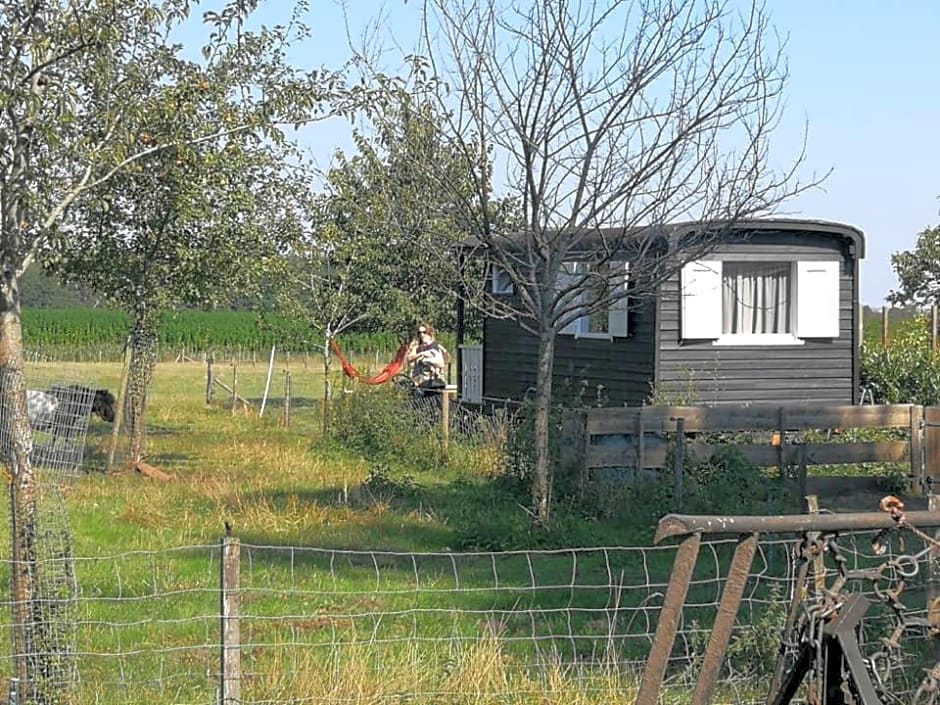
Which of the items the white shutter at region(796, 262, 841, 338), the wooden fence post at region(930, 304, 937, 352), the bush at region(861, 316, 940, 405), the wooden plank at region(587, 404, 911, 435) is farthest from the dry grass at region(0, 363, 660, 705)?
the wooden fence post at region(930, 304, 937, 352)

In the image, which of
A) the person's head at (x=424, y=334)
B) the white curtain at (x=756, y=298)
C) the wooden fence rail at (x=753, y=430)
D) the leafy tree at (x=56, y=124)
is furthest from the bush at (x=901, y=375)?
the leafy tree at (x=56, y=124)

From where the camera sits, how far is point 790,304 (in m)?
20.4

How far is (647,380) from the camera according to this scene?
64.2ft

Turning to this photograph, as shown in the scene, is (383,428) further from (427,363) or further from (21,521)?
(21,521)

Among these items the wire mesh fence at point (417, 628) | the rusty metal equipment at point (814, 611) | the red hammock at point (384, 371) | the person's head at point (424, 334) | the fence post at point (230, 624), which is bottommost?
the wire mesh fence at point (417, 628)

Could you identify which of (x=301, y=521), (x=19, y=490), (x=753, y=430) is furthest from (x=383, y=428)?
(x=19, y=490)

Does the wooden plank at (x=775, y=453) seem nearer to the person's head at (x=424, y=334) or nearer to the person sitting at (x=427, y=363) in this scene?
the person sitting at (x=427, y=363)

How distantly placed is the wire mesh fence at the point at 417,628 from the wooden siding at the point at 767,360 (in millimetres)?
7629

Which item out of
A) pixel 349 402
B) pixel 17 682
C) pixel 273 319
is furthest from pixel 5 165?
pixel 273 319

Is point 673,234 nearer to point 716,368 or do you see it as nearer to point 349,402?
point 716,368

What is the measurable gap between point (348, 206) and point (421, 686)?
61.4 feet

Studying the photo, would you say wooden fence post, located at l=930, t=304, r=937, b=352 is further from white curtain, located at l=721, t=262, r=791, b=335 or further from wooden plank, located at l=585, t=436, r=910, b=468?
wooden plank, located at l=585, t=436, r=910, b=468

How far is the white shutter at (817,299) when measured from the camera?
20047 mm

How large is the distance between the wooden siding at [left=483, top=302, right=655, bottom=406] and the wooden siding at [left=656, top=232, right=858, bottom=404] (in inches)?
12.7
